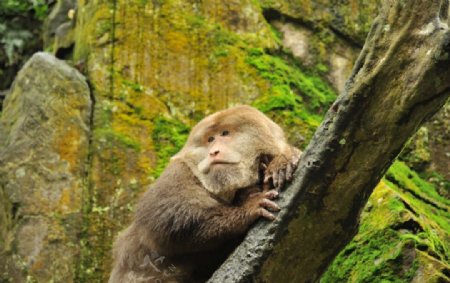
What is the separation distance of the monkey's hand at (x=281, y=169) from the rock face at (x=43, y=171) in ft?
9.40

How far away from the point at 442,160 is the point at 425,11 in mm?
4513

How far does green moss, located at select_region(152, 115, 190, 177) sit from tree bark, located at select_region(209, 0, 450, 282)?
3237 millimetres

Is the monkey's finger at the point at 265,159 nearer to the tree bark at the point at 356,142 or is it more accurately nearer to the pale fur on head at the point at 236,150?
the pale fur on head at the point at 236,150

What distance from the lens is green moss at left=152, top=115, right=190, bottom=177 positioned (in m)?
7.58

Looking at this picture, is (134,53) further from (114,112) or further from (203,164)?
(203,164)

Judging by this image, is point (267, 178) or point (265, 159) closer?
point (267, 178)

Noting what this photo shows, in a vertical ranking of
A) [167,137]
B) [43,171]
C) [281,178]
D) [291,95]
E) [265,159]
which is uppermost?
[281,178]

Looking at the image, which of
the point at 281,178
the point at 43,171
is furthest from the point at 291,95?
the point at 281,178

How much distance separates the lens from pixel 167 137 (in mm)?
7680

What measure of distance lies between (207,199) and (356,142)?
49.4 inches

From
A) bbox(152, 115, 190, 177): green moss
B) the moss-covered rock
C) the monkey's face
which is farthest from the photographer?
bbox(152, 115, 190, 177): green moss

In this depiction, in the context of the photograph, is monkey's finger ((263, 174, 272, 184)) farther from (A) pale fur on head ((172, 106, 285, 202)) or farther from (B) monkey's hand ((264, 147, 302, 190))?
(A) pale fur on head ((172, 106, 285, 202))

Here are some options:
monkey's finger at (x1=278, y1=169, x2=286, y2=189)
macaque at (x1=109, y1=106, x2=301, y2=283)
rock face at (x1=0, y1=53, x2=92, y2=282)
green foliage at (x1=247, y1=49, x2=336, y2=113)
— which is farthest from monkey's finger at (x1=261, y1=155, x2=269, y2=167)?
green foliage at (x1=247, y1=49, x2=336, y2=113)

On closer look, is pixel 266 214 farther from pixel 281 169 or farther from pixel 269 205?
pixel 281 169
